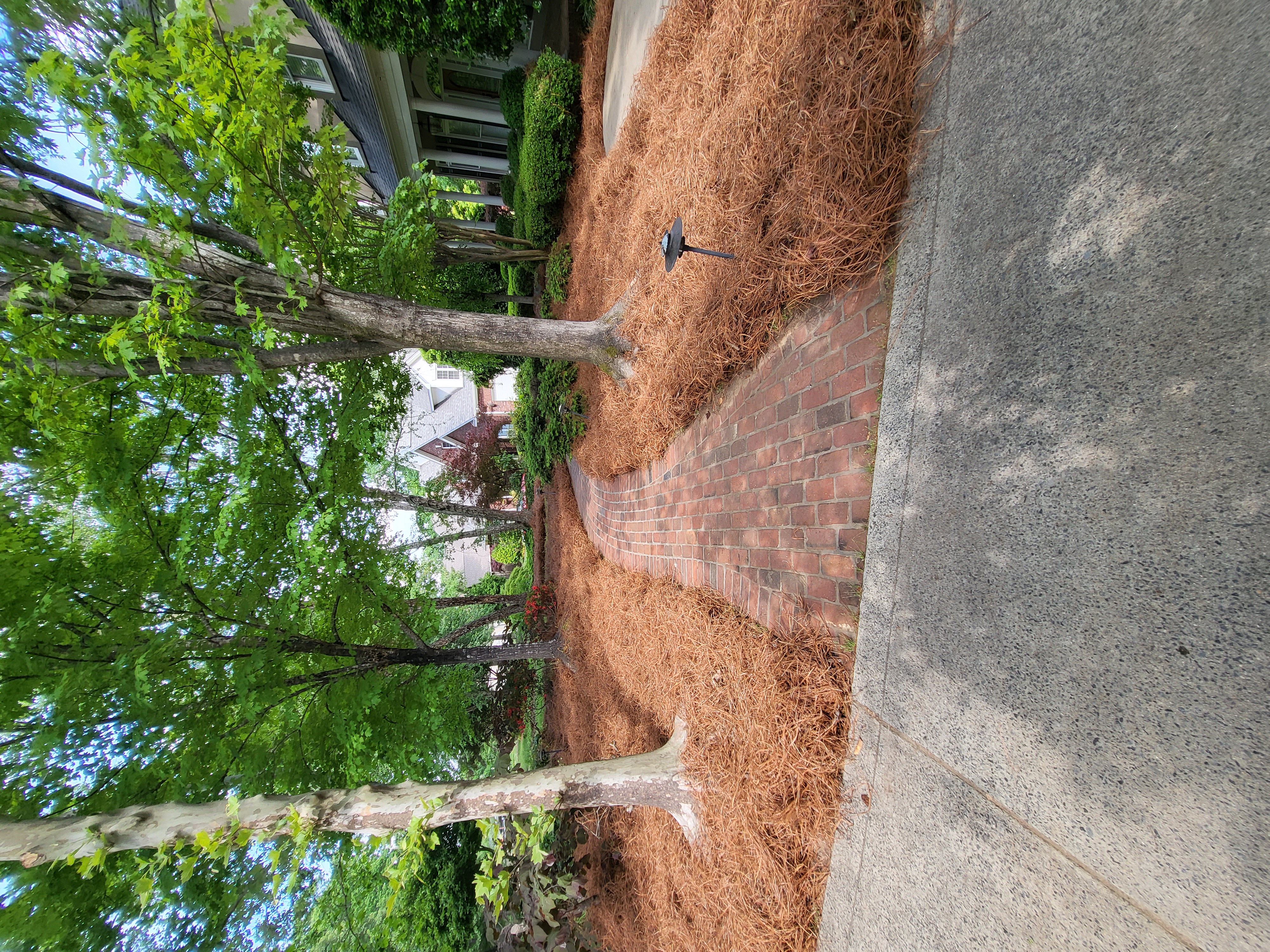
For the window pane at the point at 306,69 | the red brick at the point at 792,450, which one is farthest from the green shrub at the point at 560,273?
the red brick at the point at 792,450

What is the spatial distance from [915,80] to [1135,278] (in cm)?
151

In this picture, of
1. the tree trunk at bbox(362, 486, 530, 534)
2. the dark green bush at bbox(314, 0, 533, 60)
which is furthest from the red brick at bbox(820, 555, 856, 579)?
the tree trunk at bbox(362, 486, 530, 534)

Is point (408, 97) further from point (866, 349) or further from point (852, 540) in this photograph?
point (852, 540)

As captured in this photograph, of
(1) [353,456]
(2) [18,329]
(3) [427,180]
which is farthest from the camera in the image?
(3) [427,180]

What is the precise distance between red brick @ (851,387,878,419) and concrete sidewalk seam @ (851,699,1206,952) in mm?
1353

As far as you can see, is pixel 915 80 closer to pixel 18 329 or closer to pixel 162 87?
pixel 162 87

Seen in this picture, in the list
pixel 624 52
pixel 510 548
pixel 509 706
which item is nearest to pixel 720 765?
pixel 624 52

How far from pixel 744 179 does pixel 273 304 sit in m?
3.92

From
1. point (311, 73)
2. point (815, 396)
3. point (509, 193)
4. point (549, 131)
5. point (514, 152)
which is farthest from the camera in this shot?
point (509, 193)

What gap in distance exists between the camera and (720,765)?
3619mm

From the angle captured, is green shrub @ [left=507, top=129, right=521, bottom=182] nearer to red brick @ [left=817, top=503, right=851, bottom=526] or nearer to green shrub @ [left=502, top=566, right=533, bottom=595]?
green shrub @ [left=502, top=566, right=533, bottom=595]

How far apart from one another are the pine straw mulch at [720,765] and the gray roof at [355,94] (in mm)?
10667

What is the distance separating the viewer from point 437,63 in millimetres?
12141

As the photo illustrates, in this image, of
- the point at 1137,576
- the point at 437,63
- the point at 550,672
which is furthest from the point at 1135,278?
the point at 437,63
